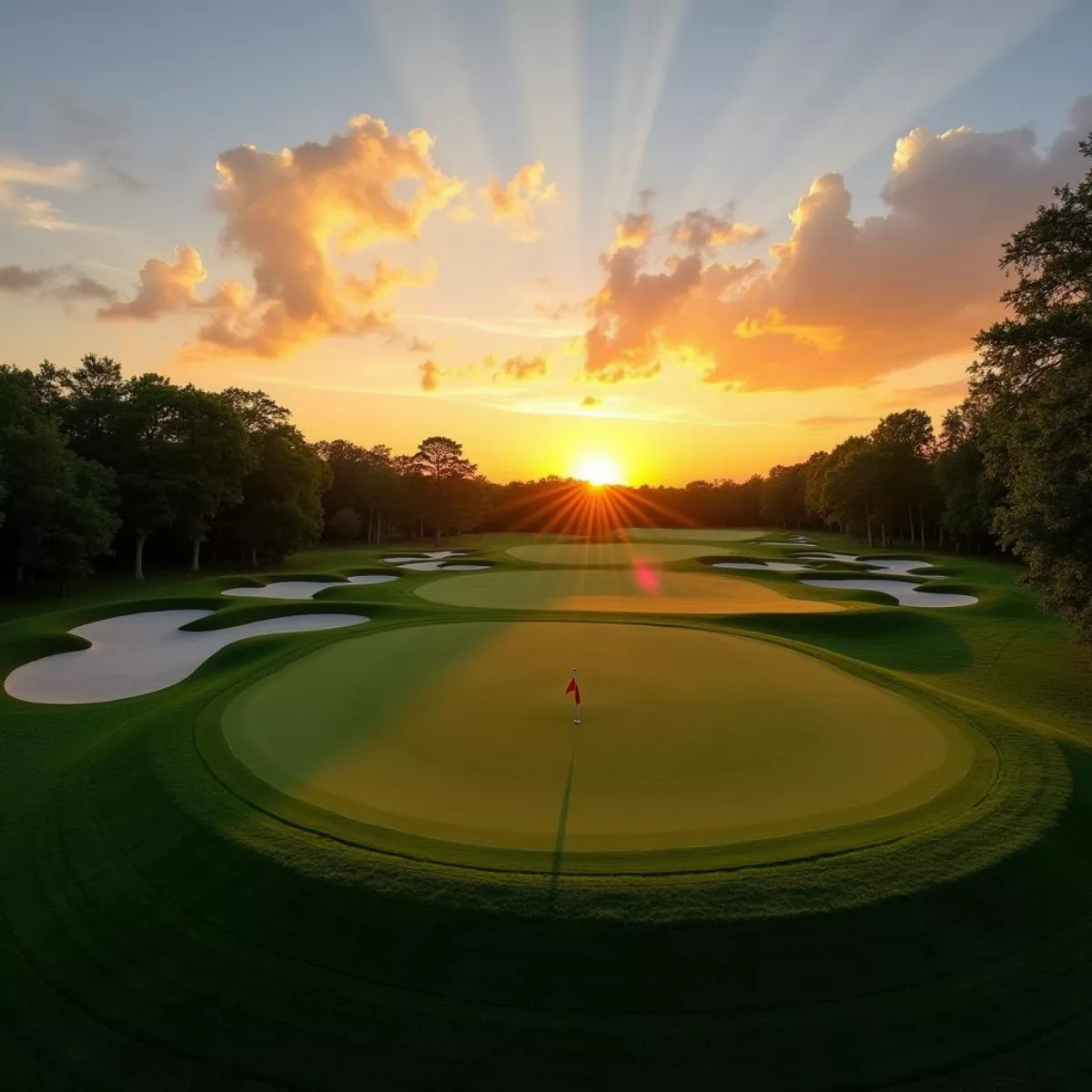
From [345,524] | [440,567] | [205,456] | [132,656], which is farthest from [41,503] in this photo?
[345,524]

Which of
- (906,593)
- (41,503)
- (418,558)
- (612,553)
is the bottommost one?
(906,593)

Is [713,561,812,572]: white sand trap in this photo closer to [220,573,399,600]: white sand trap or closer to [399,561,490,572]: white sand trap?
[399,561,490,572]: white sand trap

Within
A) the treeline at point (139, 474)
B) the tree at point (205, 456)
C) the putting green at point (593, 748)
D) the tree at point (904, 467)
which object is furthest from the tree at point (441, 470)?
the putting green at point (593, 748)

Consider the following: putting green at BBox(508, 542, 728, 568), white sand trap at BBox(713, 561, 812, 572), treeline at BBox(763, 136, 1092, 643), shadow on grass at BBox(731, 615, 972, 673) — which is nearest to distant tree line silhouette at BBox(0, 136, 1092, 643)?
treeline at BBox(763, 136, 1092, 643)

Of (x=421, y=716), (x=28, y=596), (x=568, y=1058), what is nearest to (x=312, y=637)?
(x=421, y=716)

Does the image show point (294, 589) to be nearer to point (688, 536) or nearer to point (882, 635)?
point (882, 635)

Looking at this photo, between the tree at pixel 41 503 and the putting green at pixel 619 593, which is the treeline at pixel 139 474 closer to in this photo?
the tree at pixel 41 503
